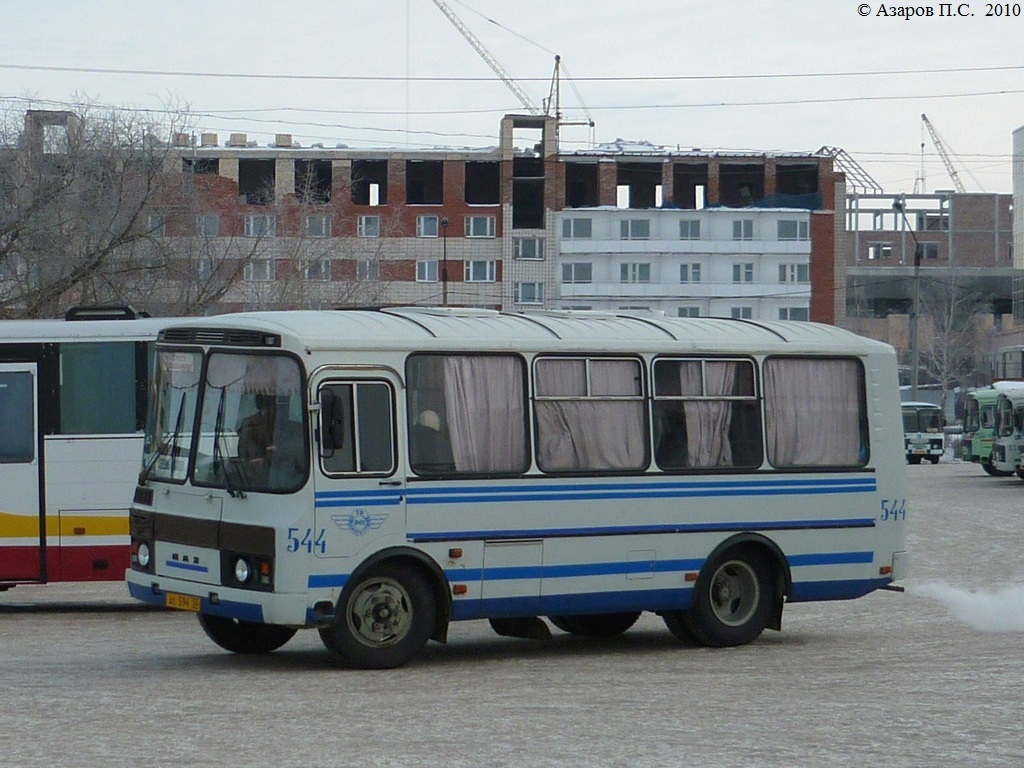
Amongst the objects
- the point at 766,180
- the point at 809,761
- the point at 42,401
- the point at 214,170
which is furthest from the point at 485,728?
the point at 766,180

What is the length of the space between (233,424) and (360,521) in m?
1.23

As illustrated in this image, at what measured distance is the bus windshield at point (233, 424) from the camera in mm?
12414

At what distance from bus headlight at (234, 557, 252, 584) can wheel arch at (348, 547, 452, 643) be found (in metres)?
0.73

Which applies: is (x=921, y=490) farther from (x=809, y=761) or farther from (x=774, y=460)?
(x=809, y=761)

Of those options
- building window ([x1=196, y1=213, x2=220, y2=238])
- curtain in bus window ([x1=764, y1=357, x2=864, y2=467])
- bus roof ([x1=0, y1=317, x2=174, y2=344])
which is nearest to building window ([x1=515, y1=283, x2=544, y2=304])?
building window ([x1=196, y1=213, x2=220, y2=238])

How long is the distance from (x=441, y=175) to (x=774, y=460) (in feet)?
315

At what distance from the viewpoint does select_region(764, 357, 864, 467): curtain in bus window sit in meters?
14.8

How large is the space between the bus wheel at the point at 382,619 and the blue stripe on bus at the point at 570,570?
0.21 metres

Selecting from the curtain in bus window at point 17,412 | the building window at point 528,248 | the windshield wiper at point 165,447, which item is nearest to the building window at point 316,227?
the building window at point 528,248

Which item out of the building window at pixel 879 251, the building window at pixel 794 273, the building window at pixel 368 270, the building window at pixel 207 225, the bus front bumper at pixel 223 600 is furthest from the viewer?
the building window at pixel 879 251

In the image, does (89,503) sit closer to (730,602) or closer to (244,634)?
(244,634)

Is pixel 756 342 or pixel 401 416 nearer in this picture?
pixel 401 416

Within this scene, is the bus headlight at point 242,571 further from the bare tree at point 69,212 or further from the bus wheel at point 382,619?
the bare tree at point 69,212

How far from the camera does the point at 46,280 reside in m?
36.0
